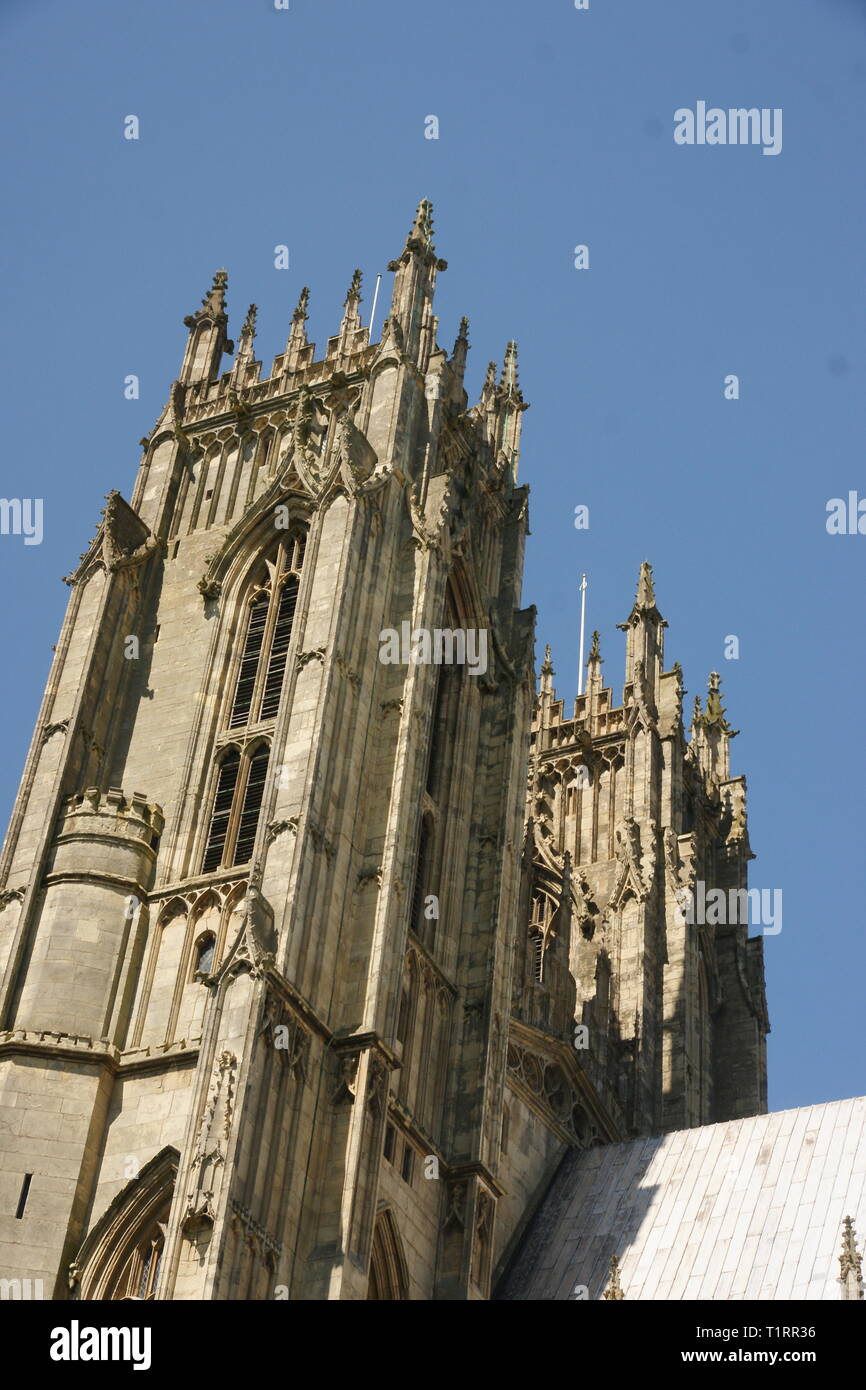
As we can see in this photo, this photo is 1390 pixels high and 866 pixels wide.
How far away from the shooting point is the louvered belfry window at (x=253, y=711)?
1582 inches

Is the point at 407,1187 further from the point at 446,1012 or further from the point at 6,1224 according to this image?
the point at 6,1224

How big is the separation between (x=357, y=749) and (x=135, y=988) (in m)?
5.79

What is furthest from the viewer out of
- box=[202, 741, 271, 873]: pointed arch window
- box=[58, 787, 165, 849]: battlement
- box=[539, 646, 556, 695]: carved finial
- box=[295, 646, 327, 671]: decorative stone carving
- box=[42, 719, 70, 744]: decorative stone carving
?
box=[539, 646, 556, 695]: carved finial

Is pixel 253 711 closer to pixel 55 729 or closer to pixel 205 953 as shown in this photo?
pixel 55 729

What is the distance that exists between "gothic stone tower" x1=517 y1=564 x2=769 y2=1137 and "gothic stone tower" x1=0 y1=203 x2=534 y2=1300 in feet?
37.0

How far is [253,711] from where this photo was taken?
4225cm

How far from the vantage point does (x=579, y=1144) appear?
2061 inches

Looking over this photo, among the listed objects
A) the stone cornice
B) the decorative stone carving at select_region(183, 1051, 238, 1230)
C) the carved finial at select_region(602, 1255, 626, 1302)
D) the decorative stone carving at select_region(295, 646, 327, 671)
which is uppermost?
the decorative stone carving at select_region(295, 646, 327, 671)

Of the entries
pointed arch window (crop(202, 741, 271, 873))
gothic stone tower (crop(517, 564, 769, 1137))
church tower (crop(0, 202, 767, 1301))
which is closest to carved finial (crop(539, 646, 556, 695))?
gothic stone tower (crop(517, 564, 769, 1137))

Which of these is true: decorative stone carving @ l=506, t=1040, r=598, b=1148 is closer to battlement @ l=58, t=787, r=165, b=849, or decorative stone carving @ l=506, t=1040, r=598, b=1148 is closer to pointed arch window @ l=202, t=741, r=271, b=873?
pointed arch window @ l=202, t=741, r=271, b=873

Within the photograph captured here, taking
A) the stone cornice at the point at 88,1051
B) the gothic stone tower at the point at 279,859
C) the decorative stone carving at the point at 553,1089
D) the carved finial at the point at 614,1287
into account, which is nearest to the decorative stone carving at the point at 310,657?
the gothic stone tower at the point at 279,859

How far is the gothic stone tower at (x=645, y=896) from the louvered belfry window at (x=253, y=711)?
13139 mm

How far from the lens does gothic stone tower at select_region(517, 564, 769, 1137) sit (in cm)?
5675
